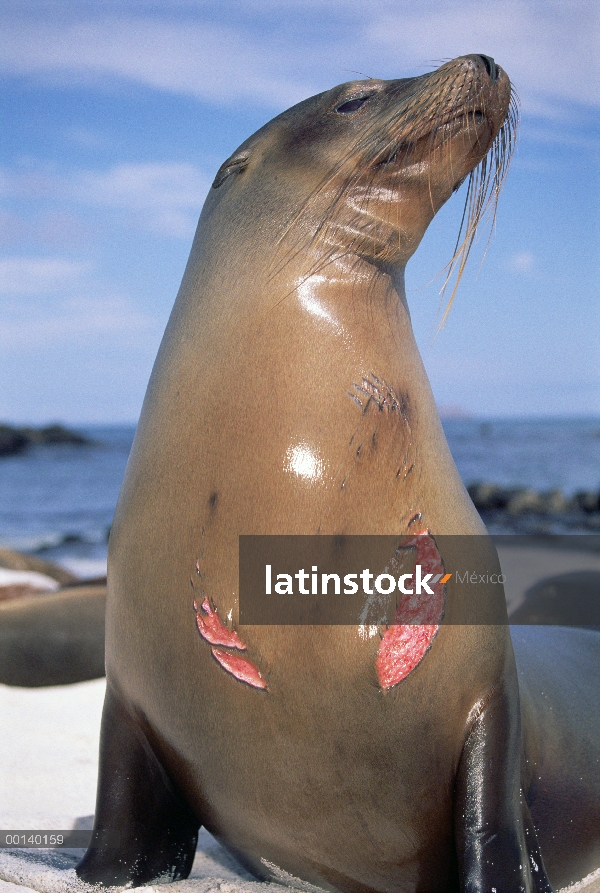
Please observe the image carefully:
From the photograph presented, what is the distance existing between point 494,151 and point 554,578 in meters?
3.18

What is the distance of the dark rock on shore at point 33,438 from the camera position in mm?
38088

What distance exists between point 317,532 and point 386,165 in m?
0.99

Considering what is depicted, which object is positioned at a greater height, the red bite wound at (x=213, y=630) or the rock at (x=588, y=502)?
the rock at (x=588, y=502)

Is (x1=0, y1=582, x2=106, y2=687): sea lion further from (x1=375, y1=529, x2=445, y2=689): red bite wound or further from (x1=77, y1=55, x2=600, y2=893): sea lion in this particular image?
(x1=375, y1=529, x2=445, y2=689): red bite wound

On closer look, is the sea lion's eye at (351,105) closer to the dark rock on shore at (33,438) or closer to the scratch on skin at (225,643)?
the scratch on skin at (225,643)

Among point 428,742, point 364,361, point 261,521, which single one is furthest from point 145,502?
point 428,742

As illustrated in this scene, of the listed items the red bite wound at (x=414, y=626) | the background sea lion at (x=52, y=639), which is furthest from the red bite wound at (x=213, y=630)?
the background sea lion at (x=52, y=639)

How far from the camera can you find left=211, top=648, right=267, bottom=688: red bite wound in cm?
215

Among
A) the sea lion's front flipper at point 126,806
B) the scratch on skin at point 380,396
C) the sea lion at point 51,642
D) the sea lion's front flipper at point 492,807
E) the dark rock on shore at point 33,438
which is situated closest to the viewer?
the sea lion's front flipper at point 492,807

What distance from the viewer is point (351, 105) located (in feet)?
8.73

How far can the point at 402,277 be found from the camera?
2643 millimetres

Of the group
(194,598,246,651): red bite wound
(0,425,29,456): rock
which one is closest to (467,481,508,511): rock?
(194,598,246,651): red bite wound

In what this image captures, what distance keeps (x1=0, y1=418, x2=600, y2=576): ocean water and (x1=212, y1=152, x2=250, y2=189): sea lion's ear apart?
11.1 meters

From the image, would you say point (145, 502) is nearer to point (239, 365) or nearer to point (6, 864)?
point (239, 365)
